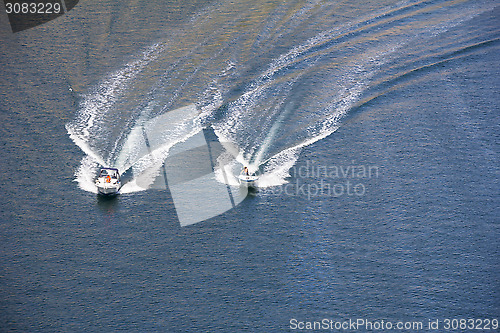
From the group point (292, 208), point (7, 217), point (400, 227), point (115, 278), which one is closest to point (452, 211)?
point (400, 227)

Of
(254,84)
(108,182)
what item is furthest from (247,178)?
(254,84)

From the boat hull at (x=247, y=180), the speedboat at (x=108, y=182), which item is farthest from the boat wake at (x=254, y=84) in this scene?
the speedboat at (x=108, y=182)

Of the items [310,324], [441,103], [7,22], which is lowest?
[310,324]

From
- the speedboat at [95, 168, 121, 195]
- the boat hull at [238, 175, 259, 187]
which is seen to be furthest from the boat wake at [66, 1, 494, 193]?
the speedboat at [95, 168, 121, 195]

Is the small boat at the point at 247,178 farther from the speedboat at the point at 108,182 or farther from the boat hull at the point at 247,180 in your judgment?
the speedboat at the point at 108,182

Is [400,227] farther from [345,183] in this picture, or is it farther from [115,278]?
[115,278]

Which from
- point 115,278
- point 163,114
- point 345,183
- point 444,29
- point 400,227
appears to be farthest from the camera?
point 444,29
